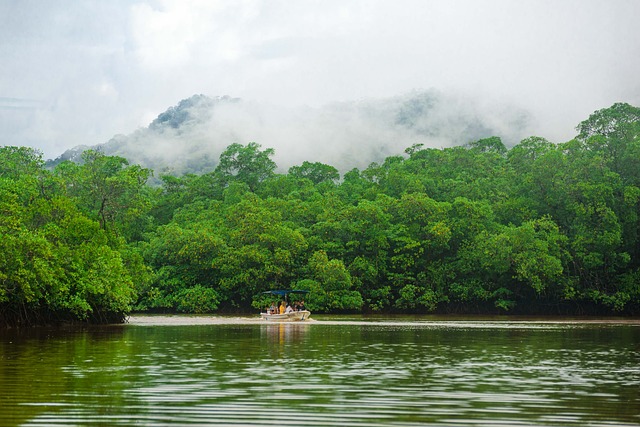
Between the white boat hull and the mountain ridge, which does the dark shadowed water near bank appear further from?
the mountain ridge

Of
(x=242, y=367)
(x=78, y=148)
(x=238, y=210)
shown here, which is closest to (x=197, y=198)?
(x=238, y=210)

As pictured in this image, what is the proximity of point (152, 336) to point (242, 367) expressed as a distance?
1305 centimetres

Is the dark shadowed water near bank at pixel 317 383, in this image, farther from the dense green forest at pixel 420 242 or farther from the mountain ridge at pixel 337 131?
the mountain ridge at pixel 337 131

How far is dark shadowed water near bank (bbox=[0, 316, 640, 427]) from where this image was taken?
11.4 metres

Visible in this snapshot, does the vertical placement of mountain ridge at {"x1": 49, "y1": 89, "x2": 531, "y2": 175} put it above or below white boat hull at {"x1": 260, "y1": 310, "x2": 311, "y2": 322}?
above

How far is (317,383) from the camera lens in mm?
15344

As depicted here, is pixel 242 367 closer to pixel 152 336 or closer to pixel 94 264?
pixel 152 336

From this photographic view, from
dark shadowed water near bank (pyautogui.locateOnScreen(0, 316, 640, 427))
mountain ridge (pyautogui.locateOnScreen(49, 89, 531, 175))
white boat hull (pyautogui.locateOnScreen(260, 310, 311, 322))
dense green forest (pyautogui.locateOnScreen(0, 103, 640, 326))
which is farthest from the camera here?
mountain ridge (pyautogui.locateOnScreen(49, 89, 531, 175))

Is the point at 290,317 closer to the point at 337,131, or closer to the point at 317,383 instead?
the point at 317,383

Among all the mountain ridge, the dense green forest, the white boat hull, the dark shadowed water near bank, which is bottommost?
the dark shadowed water near bank

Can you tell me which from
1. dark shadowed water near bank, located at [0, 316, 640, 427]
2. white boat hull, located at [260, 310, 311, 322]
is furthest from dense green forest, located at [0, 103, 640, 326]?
dark shadowed water near bank, located at [0, 316, 640, 427]

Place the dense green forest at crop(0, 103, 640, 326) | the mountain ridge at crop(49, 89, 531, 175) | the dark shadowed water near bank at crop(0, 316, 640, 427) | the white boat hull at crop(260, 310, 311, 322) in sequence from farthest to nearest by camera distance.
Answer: the mountain ridge at crop(49, 89, 531, 175)
the dense green forest at crop(0, 103, 640, 326)
the white boat hull at crop(260, 310, 311, 322)
the dark shadowed water near bank at crop(0, 316, 640, 427)

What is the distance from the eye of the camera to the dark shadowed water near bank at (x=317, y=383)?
1135 centimetres

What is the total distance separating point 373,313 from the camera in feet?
209
